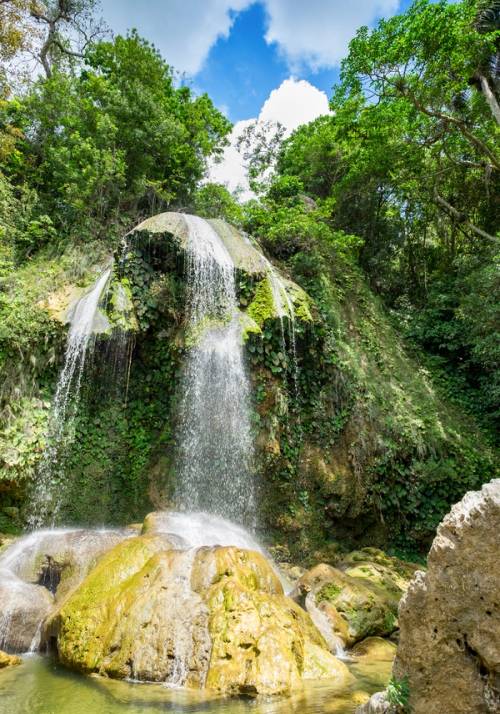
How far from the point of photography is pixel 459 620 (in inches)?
99.0

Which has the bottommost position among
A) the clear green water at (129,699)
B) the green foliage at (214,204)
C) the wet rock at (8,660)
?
the clear green water at (129,699)

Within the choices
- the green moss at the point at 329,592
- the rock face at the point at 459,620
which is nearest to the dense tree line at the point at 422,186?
the green moss at the point at 329,592

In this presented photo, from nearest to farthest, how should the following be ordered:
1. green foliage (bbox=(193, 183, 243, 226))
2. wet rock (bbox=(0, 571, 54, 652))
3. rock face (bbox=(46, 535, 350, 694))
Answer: rock face (bbox=(46, 535, 350, 694)), wet rock (bbox=(0, 571, 54, 652)), green foliage (bbox=(193, 183, 243, 226))

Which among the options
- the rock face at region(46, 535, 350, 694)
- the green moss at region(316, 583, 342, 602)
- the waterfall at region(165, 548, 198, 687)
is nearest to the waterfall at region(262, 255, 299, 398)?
the green moss at region(316, 583, 342, 602)

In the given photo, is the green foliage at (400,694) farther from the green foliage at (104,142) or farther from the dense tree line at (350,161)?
the green foliage at (104,142)

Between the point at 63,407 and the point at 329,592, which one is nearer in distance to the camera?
the point at 329,592

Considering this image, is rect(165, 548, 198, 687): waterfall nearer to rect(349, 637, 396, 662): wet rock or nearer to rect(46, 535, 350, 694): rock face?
rect(46, 535, 350, 694): rock face

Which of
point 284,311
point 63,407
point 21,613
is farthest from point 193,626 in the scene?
point 284,311

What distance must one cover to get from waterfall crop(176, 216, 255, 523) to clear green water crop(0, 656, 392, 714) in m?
5.24

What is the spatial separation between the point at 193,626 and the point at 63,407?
6.74 meters

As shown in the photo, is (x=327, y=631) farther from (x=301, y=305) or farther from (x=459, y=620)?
(x=301, y=305)

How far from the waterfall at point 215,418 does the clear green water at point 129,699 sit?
524 cm

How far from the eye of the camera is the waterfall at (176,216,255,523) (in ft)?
32.2

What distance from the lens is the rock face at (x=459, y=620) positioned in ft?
7.81
